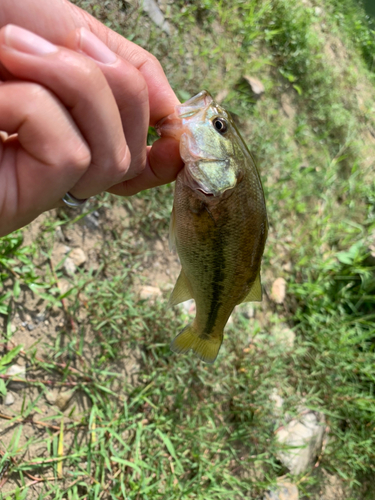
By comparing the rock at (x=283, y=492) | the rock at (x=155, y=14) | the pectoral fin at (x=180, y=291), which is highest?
the rock at (x=155, y=14)

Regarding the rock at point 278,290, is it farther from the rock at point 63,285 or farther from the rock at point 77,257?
the rock at point 63,285

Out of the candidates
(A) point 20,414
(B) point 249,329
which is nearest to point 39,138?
(A) point 20,414

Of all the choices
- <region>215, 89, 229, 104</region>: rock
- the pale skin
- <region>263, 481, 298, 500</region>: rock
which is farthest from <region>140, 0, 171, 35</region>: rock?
<region>263, 481, 298, 500</region>: rock

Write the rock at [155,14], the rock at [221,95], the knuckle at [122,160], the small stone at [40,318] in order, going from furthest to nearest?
the rock at [221,95] → the rock at [155,14] → the small stone at [40,318] → the knuckle at [122,160]

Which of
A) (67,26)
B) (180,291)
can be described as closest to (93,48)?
(67,26)

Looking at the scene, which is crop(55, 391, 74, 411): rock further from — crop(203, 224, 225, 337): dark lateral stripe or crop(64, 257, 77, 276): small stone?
crop(203, 224, 225, 337): dark lateral stripe

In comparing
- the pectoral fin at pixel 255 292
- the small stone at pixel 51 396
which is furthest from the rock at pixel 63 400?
the pectoral fin at pixel 255 292

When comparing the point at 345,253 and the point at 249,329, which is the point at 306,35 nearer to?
the point at 345,253

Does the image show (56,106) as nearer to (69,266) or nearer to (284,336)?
(69,266)
